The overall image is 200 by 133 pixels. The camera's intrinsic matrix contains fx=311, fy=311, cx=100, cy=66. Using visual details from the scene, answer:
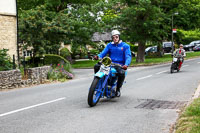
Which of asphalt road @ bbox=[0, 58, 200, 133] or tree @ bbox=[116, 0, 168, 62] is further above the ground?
tree @ bbox=[116, 0, 168, 62]

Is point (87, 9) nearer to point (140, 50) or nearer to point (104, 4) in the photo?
point (104, 4)

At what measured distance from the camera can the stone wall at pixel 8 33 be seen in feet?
64.6

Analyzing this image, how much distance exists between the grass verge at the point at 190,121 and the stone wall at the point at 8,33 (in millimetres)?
15752

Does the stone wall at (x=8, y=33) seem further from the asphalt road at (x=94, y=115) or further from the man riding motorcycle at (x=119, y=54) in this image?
the man riding motorcycle at (x=119, y=54)

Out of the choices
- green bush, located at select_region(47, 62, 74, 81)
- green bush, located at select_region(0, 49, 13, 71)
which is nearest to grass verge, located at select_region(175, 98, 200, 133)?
green bush, located at select_region(0, 49, 13, 71)

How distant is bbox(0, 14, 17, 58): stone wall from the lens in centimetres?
1969

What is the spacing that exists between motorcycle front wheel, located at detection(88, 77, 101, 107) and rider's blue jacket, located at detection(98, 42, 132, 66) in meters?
1.07

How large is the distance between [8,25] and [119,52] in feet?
44.8

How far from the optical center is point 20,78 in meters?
14.0

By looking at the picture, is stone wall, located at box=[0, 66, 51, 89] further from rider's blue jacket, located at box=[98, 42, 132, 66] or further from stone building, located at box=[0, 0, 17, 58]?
rider's blue jacket, located at box=[98, 42, 132, 66]

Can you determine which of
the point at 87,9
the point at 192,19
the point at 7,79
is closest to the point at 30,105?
the point at 7,79

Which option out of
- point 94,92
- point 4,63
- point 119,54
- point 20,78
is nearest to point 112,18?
point 4,63

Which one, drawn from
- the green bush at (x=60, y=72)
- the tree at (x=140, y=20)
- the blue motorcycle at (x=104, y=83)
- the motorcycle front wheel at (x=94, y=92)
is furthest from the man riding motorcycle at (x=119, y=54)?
the tree at (x=140, y=20)

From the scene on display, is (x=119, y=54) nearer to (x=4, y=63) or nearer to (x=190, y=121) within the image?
(x=190, y=121)
